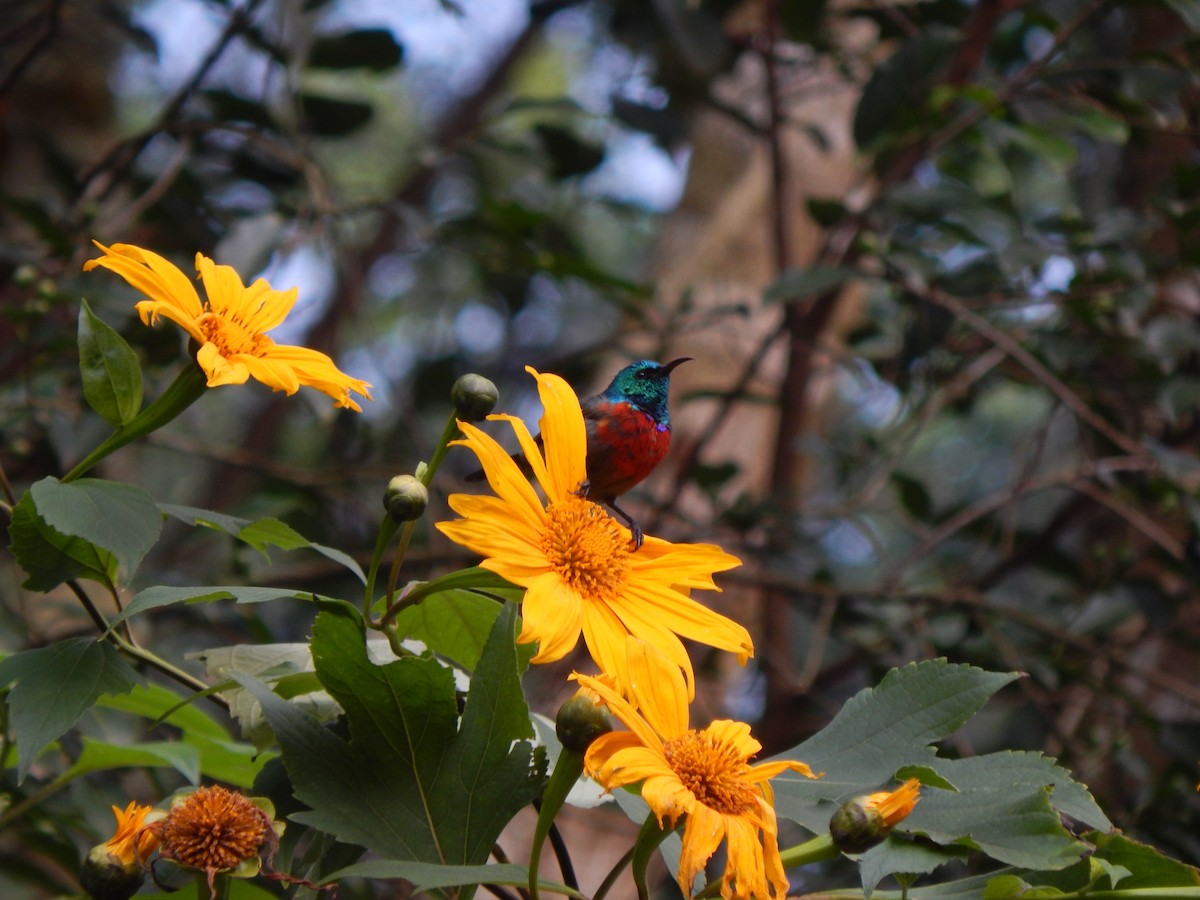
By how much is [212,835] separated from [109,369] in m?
0.38

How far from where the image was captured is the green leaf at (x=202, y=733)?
3.54 ft

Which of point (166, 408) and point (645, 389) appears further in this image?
point (645, 389)

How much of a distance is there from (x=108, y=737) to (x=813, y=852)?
1197mm

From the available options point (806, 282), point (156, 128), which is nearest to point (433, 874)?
point (806, 282)

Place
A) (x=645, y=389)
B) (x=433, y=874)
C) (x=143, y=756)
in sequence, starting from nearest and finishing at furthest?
(x=433, y=874)
(x=143, y=756)
(x=645, y=389)

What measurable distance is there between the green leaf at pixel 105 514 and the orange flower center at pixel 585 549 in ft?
0.94

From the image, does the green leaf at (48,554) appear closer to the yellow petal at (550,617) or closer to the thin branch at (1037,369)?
the yellow petal at (550,617)

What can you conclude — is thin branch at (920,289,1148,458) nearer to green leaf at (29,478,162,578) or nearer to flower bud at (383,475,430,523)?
flower bud at (383,475,430,523)

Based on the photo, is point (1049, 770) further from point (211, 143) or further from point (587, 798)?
point (211, 143)

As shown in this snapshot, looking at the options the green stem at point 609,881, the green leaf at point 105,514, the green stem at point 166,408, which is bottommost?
the green stem at point 609,881

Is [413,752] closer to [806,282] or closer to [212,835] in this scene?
[212,835]

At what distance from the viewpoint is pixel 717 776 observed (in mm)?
780

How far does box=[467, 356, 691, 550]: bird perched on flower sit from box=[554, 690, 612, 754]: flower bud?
19.9 inches

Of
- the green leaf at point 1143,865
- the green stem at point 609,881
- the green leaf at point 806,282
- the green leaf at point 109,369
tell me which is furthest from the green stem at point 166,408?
the green leaf at point 806,282
